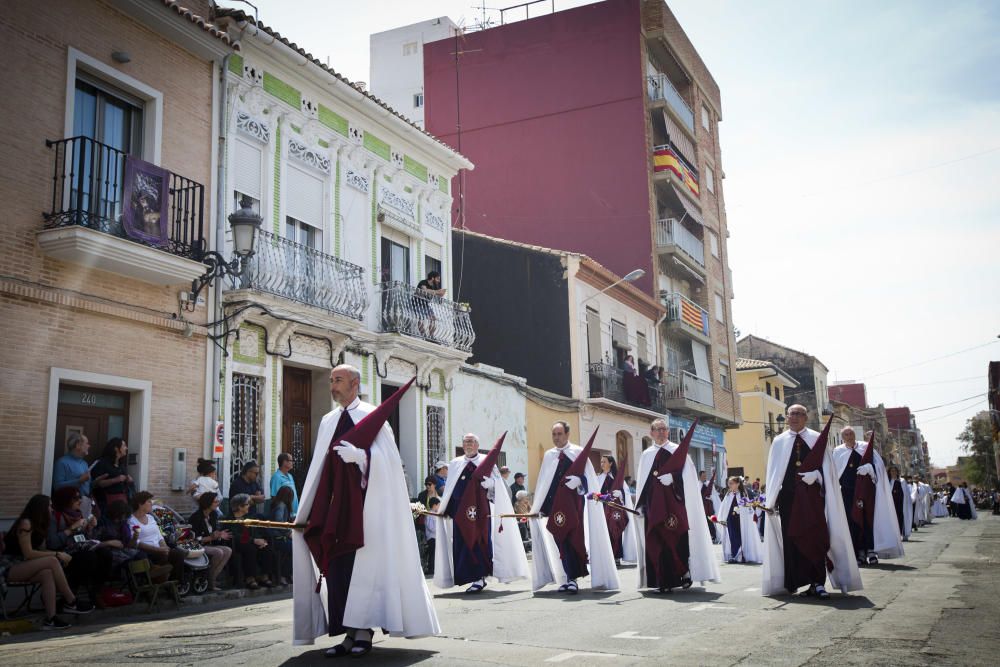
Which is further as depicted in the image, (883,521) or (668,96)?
(668,96)

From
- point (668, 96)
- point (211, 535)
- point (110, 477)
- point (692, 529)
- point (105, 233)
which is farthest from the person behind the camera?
point (668, 96)

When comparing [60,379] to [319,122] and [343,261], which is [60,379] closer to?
[343,261]

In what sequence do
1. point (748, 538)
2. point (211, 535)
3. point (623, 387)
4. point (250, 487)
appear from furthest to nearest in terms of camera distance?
A: point (623, 387), point (748, 538), point (250, 487), point (211, 535)

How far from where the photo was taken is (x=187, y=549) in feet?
38.1

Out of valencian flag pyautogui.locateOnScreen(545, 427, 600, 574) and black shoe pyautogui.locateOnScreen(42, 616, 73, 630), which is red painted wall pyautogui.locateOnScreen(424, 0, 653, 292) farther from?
black shoe pyautogui.locateOnScreen(42, 616, 73, 630)

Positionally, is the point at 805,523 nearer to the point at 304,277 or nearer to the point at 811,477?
the point at 811,477

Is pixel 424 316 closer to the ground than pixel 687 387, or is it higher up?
closer to the ground

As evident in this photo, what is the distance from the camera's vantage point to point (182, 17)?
47.0 feet

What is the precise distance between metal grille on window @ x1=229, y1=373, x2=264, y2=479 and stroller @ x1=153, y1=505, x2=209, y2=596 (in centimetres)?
285

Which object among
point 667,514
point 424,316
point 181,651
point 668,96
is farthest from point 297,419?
point 668,96

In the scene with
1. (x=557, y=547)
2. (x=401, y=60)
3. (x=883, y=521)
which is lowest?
(x=557, y=547)

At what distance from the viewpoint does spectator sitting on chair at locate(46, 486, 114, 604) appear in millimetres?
10070

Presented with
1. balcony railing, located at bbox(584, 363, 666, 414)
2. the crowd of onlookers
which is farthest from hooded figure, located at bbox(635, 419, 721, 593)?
balcony railing, located at bbox(584, 363, 666, 414)

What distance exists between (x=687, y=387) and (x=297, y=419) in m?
21.3
